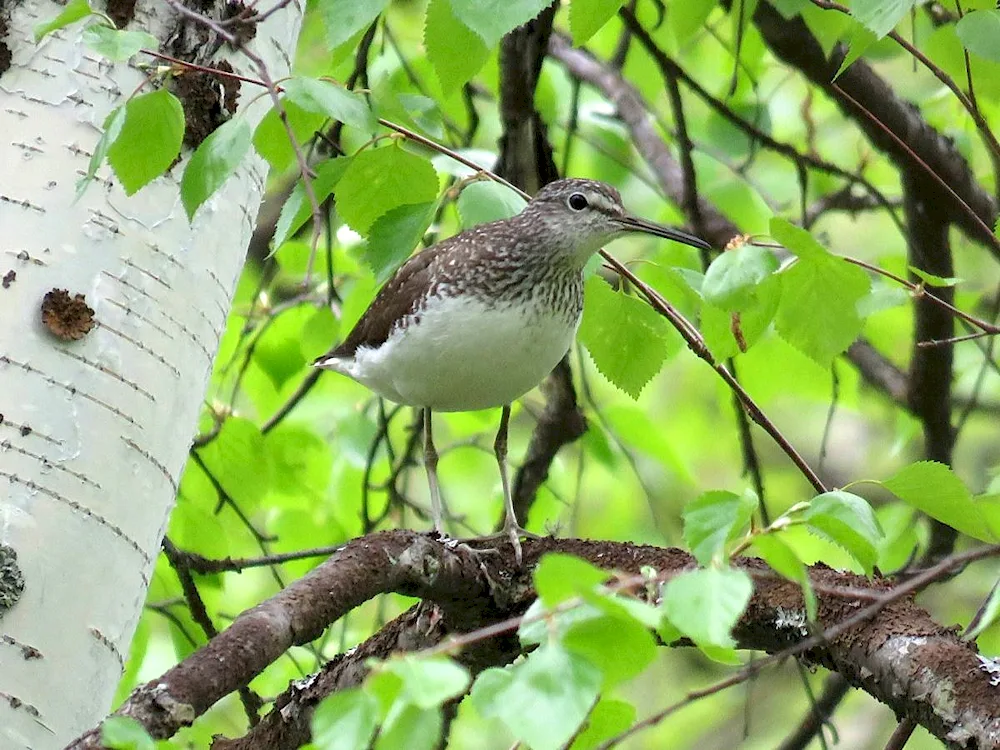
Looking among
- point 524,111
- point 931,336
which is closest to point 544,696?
point 524,111

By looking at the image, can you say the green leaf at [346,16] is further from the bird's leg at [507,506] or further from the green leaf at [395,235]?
the bird's leg at [507,506]

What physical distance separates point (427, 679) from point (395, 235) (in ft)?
3.78

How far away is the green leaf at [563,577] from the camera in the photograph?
1235 millimetres

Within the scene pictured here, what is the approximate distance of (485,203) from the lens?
2.47 meters

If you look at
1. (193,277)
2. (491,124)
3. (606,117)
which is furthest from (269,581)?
(193,277)

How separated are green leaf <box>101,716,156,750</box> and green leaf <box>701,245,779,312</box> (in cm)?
94

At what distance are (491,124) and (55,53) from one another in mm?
2948

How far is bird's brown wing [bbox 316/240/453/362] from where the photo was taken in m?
3.29

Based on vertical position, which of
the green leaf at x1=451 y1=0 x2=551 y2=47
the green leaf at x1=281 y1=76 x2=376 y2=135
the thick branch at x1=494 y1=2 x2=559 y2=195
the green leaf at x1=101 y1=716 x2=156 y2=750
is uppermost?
the thick branch at x1=494 y1=2 x2=559 y2=195

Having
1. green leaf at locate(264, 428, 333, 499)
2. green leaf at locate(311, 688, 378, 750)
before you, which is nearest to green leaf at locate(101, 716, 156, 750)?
green leaf at locate(311, 688, 378, 750)

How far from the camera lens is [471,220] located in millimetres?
2463

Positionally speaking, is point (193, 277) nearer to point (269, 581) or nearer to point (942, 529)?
point (942, 529)

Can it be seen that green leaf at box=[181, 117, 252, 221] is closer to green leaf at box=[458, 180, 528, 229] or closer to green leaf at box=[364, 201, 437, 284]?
green leaf at box=[364, 201, 437, 284]

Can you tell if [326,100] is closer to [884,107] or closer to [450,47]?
[450,47]
